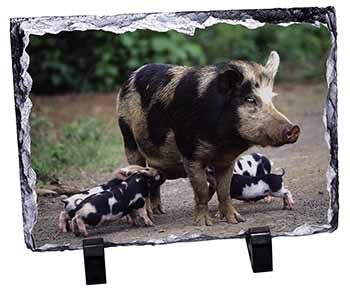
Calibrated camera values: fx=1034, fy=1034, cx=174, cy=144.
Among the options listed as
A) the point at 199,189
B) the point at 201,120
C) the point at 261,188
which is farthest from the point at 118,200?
the point at 261,188

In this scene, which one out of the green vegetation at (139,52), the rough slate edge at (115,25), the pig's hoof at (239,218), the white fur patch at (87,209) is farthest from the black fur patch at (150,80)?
the pig's hoof at (239,218)

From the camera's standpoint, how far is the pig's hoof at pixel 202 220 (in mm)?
3359

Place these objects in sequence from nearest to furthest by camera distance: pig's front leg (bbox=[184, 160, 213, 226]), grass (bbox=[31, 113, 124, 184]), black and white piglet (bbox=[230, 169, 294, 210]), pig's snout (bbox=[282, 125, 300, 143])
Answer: pig's snout (bbox=[282, 125, 300, 143])
pig's front leg (bbox=[184, 160, 213, 226])
black and white piglet (bbox=[230, 169, 294, 210])
grass (bbox=[31, 113, 124, 184])

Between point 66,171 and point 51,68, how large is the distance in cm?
39

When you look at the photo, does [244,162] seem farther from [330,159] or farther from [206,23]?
[206,23]

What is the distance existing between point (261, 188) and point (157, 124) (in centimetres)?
42

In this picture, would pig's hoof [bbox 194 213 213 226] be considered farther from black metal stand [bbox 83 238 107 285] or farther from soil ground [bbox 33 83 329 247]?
black metal stand [bbox 83 238 107 285]

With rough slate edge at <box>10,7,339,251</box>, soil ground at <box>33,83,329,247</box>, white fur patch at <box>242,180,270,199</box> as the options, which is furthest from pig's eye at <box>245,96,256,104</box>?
white fur patch at <box>242,180,270,199</box>

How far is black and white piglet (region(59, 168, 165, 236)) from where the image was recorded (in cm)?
331

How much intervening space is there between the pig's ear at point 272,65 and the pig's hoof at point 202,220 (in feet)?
1.65

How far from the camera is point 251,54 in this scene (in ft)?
11.0

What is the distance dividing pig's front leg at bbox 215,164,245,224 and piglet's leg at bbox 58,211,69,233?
0.50 meters

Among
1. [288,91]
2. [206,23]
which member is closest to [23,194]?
[206,23]

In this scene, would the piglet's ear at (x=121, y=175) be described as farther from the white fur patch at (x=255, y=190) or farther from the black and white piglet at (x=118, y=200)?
the white fur patch at (x=255, y=190)
